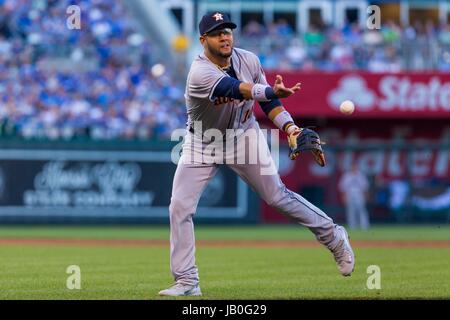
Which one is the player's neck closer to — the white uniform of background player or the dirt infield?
the dirt infield

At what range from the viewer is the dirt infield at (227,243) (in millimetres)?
18094

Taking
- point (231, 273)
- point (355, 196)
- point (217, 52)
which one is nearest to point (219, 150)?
point (217, 52)

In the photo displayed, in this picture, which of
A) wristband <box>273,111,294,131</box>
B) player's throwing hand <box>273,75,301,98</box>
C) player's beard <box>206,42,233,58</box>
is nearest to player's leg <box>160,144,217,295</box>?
wristband <box>273,111,294,131</box>

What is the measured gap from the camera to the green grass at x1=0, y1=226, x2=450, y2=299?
9398 millimetres

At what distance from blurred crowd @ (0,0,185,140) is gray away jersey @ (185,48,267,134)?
15809mm

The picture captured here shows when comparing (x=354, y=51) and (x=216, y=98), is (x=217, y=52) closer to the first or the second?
(x=216, y=98)

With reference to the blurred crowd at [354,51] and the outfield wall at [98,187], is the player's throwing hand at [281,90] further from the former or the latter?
the blurred crowd at [354,51]

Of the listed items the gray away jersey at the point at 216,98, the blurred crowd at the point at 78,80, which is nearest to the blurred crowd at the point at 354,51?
the blurred crowd at the point at 78,80

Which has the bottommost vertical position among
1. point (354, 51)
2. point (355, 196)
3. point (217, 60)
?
point (355, 196)

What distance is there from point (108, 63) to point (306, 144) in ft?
59.0

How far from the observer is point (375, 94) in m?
26.9

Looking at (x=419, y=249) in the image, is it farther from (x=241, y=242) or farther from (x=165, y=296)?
(x=165, y=296)

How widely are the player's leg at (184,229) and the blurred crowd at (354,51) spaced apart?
57.4ft

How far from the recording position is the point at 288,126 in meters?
9.39
